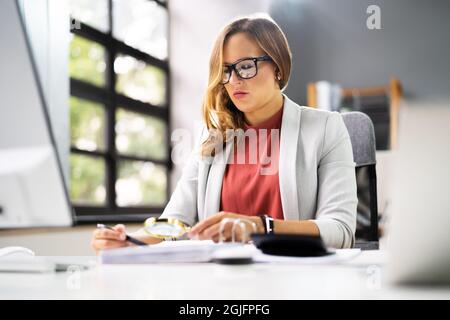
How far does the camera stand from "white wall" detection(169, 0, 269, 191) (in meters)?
2.64

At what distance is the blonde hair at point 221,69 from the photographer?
4.22ft

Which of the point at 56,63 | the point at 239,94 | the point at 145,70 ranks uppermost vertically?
the point at 145,70

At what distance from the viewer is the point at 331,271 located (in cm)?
63

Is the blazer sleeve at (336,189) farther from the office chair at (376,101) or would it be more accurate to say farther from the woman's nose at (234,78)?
the office chair at (376,101)

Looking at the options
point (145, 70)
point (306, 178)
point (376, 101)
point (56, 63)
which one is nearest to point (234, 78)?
point (306, 178)

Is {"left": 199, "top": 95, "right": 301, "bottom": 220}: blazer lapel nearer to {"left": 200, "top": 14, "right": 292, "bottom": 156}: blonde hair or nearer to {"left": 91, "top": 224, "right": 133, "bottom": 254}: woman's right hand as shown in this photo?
{"left": 200, "top": 14, "right": 292, "bottom": 156}: blonde hair

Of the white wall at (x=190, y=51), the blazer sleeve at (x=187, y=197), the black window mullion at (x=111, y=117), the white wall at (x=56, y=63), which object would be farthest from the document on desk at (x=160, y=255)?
the white wall at (x=190, y=51)

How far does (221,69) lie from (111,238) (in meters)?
0.53

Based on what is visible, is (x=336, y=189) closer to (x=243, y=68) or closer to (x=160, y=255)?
(x=243, y=68)

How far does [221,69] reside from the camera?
49.6 inches

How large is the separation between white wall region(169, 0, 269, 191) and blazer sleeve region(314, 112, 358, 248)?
4.75ft

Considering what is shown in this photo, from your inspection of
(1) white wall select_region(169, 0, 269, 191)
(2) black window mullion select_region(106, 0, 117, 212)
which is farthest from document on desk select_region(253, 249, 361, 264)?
(1) white wall select_region(169, 0, 269, 191)

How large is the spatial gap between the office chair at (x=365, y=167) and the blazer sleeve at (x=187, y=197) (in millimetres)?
412
